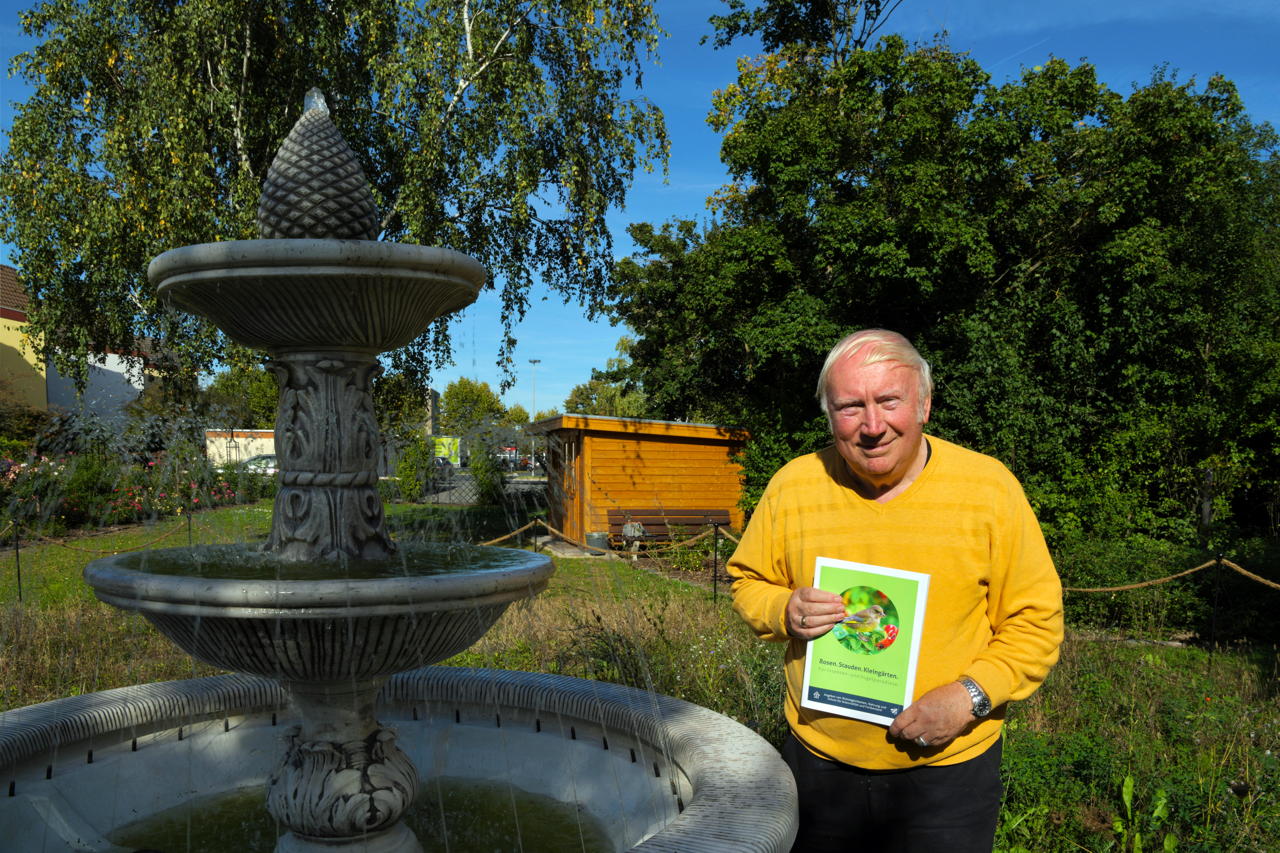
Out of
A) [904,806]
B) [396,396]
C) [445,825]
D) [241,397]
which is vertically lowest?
[445,825]

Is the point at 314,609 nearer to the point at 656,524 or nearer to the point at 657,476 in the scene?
the point at 656,524

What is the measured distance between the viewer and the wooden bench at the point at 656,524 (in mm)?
18609

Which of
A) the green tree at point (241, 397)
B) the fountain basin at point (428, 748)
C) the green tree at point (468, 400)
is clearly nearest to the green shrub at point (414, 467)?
the green tree at point (241, 397)

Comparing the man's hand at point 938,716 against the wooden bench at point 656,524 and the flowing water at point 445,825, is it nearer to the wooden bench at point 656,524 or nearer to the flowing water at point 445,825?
the flowing water at point 445,825

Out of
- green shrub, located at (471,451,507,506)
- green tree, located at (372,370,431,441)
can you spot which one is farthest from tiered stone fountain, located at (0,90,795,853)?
green shrub, located at (471,451,507,506)

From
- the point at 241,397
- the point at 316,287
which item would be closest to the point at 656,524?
the point at 241,397

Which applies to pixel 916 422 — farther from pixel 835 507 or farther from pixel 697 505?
pixel 697 505

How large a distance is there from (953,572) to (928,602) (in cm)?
10

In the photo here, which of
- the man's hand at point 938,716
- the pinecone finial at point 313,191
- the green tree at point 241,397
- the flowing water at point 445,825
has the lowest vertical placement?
the flowing water at point 445,825

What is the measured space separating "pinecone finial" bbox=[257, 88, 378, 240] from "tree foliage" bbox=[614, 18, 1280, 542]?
42.2ft

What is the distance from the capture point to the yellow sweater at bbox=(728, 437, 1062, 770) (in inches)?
85.6

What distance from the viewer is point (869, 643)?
223 centimetres

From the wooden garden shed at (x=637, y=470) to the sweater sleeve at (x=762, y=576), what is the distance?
16.3 meters

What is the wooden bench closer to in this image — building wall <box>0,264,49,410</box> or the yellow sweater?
the yellow sweater
